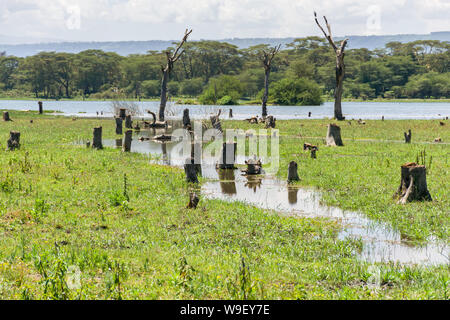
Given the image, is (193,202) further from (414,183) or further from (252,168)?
(252,168)

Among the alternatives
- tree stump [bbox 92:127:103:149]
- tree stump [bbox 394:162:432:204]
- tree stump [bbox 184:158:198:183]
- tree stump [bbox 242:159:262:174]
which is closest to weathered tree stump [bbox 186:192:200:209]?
tree stump [bbox 184:158:198:183]

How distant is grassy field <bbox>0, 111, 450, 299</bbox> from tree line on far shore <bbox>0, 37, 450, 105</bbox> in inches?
3619

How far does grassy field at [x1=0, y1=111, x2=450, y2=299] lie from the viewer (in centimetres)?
708

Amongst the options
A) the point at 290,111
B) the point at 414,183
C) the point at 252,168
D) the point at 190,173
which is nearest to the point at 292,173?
the point at 252,168

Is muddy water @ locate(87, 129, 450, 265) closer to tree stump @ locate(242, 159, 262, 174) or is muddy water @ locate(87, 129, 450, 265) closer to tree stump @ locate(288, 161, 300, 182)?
tree stump @ locate(288, 161, 300, 182)

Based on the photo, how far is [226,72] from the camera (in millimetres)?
152000

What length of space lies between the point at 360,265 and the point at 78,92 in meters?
150

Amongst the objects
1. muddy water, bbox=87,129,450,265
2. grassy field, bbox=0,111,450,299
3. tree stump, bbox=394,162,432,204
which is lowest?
muddy water, bbox=87,129,450,265

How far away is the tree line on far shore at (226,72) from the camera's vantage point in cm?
12912

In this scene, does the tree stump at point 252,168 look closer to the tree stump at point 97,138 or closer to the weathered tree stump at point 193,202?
the weathered tree stump at point 193,202

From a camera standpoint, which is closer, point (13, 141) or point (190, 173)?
point (190, 173)

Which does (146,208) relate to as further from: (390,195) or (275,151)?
(275,151)

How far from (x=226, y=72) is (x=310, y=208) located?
463 feet
